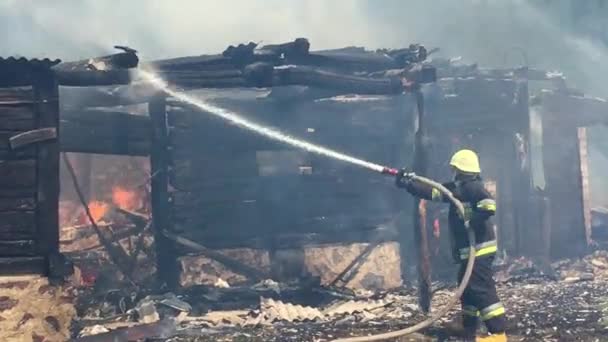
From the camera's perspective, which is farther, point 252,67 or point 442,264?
point 442,264

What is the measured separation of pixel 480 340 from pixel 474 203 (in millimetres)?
1558

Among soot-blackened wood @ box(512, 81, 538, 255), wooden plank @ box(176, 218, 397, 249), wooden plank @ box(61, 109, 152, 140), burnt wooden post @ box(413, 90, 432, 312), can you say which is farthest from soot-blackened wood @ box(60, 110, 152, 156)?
soot-blackened wood @ box(512, 81, 538, 255)

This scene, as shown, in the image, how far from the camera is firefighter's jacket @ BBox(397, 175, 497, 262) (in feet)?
23.1

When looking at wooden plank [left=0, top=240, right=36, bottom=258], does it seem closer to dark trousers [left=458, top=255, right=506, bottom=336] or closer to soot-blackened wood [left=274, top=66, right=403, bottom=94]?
soot-blackened wood [left=274, top=66, right=403, bottom=94]

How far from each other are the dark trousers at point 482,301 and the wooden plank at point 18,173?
5068mm

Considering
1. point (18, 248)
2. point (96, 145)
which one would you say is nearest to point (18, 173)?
point (18, 248)

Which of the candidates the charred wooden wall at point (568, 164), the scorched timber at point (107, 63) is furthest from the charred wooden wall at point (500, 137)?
the scorched timber at point (107, 63)

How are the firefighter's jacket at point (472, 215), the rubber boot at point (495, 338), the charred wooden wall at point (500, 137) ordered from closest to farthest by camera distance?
1. the rubber boot at point (495, 338)
2. the firefighter's jacket at point (472, 215)
3. the charred wooden wall at point (500, 137)

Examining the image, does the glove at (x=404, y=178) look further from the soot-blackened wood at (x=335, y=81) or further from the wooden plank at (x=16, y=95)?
the wooden plank at (x=16, y=95)

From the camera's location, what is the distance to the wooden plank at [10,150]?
6703mm

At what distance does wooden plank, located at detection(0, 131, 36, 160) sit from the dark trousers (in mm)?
5151

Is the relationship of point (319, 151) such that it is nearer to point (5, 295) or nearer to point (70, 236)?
point (70, 236)

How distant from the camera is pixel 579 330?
769 centimetres

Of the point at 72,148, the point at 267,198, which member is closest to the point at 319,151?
the point at 267,198
